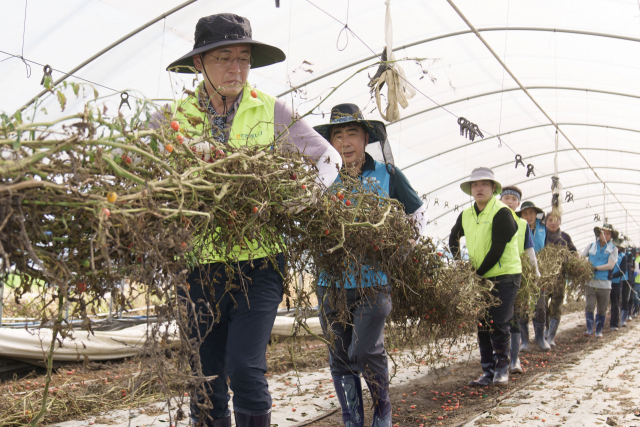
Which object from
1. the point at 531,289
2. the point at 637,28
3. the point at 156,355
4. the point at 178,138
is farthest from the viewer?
the point at 637,28

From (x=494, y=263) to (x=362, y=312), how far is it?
214 cm

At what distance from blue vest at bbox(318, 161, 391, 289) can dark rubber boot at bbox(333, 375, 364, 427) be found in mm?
526

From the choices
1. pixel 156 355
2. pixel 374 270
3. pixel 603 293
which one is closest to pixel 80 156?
pixel 156 355

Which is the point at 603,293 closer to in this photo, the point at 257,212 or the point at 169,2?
the point at 169,2

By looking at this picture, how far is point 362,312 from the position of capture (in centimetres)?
259

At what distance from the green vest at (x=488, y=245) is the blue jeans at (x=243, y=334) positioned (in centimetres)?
271

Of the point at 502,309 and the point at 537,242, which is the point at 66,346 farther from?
the point at 537,242

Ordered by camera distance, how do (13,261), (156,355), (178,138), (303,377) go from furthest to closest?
(303,377) < (178,138) < (156,355) < (13,261)

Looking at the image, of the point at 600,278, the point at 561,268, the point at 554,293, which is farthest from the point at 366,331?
the point at 600,278

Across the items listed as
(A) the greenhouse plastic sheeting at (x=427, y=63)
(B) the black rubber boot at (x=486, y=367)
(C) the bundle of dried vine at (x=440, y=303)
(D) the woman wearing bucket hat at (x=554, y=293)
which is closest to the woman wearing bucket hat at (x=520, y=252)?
(B) the black rubber boot at (x=486, y=367)

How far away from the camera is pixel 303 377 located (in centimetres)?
489

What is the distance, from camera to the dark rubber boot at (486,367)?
4.42 meters

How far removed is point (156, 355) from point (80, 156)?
0.53 metres

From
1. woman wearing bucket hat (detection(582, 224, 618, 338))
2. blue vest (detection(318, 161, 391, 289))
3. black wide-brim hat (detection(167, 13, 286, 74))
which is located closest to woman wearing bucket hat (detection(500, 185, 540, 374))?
blue vest (detection(318, 161, 391, 289))
